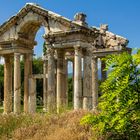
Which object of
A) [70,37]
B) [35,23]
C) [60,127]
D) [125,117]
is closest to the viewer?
[125,117]

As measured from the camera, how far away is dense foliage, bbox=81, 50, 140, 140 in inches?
445

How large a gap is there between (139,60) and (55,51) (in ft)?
54.6

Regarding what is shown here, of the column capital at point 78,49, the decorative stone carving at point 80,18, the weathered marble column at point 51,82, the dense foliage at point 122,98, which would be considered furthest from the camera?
the weathered marble column at point 51,82

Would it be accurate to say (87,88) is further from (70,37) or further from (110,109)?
(110,109)

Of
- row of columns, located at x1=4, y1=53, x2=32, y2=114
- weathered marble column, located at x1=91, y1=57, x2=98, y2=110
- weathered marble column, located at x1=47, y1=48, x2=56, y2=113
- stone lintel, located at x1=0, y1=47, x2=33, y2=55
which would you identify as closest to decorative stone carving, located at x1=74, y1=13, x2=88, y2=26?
weathered marble column, located at x1=47, y1=48, x2=56, y2=113

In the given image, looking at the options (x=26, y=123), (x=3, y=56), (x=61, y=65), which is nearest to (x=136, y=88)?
(x=26, y=123)

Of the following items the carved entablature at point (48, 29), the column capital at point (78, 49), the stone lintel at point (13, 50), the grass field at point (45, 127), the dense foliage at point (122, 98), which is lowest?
the grass field at point (45, 127)

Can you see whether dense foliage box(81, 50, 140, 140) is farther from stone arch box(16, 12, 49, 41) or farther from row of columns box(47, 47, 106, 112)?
stone arch box(16, 12, 49, 41)

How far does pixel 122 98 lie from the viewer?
1148 centimetres

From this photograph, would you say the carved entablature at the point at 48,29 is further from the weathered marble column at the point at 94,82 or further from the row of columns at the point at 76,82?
the weathered marble column at the point at 94,82

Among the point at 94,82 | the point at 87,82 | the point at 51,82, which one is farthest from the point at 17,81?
the point at 94,82

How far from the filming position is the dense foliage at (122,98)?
37.1 feet

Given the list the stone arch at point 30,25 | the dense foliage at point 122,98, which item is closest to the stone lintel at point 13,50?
the stone arch at point 30,25

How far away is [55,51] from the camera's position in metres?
27.6
